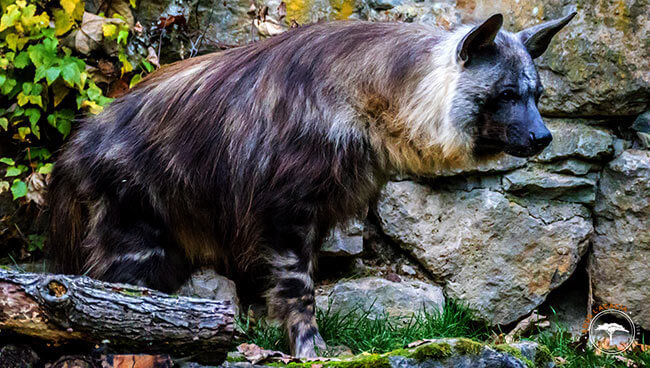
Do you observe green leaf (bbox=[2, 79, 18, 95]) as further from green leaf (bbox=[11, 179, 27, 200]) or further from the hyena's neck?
the hyena's neck

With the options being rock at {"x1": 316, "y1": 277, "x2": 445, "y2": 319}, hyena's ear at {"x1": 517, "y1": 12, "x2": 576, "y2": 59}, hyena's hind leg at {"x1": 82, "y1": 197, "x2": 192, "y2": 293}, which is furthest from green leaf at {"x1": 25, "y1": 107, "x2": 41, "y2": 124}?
hyena's ear at {"x1": 517, "y1": 12, "x2": 576, "y2": 59}

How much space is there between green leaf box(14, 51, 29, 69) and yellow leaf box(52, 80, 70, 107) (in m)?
0.20

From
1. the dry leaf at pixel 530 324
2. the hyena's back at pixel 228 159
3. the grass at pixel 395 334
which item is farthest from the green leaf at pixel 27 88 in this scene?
the dry leaf at pixel 530 324

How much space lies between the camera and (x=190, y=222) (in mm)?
4086

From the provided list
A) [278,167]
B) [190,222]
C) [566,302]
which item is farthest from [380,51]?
[566,302]

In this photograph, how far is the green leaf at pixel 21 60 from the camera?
14.6ft

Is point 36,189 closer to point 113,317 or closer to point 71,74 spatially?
point 71,74

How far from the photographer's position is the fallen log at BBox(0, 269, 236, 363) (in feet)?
7.73

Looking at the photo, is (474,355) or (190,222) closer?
(474,355)

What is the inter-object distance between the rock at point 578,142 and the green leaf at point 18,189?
312cm

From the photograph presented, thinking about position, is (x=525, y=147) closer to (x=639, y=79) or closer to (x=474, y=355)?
(x=474, y=355)

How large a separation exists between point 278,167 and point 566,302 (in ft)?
7.72

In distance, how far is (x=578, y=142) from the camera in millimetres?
4703

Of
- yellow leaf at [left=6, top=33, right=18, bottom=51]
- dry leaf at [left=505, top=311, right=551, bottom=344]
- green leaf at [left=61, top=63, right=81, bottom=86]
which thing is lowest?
dry leaf at [left=505, top=311, right=551, bottom=344]
